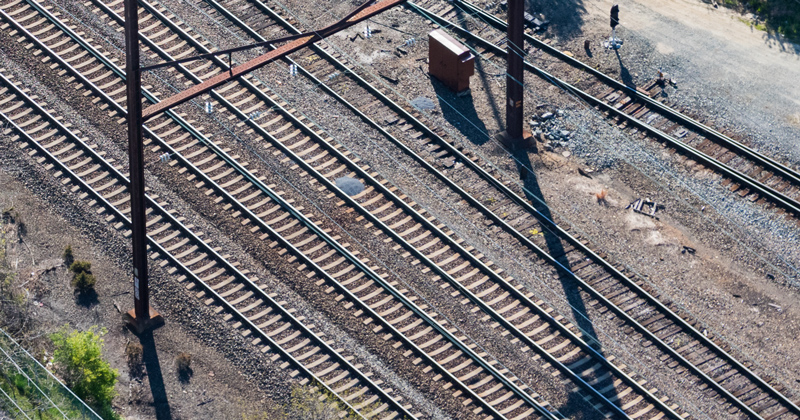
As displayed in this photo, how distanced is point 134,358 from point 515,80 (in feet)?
36.9

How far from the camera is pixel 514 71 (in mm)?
28469

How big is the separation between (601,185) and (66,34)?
14838mm

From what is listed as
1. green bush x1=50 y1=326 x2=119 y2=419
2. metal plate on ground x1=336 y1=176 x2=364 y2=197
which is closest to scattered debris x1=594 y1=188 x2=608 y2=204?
metal plate on ground x1=336 y1=176 x2=364 y2=197

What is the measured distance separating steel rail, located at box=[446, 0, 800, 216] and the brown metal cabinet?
2.36 metres

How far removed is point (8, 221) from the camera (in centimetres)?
2698

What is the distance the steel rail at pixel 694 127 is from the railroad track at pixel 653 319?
13.7ft

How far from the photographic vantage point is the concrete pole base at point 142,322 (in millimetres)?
24594

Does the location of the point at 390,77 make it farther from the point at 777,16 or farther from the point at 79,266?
the point at 777,16

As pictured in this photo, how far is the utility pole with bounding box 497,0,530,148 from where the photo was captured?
27.6 metres

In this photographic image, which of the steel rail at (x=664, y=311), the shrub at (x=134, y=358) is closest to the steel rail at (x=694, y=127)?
the steel rail at (x=664, y=311)

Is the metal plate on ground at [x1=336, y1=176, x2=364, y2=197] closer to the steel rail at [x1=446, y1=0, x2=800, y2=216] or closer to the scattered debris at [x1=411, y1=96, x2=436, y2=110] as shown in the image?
the scattered debris at [x1=411, y1=96, x2=436, y2=110]

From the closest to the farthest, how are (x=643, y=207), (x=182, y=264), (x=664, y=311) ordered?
(x=664, y=311) < (x=182, y=264) < (x=643, y=207)

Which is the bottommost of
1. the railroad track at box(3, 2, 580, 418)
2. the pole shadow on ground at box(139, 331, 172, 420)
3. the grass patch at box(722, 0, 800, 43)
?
the pole shadow on ground at box(139, 331, 172, 420)

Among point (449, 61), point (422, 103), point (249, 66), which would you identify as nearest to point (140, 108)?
point (249, 66)
